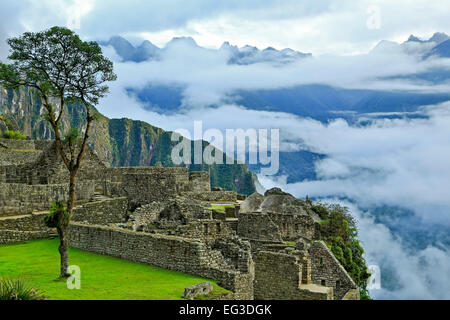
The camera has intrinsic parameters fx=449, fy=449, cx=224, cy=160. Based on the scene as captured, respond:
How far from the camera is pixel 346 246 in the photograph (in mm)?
27391

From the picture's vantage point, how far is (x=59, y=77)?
16.6 metres

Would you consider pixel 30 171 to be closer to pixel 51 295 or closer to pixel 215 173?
pixel 51 295

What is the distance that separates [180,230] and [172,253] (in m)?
3.58

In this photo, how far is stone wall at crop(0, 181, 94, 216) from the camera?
2252 cm

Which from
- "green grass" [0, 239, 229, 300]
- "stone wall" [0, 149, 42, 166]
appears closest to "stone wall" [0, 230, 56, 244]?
"green grass" [0, 239, 229, 300]

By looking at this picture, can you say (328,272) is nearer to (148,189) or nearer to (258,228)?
(258,228)

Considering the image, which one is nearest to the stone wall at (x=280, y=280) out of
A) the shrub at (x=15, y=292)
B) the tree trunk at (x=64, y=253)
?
the tree trunk at (x=64, y=253)

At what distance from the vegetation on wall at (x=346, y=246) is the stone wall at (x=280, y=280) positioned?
834 cm

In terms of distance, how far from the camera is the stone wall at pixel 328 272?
66.4ft

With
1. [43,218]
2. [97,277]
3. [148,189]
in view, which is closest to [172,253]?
[97,277]

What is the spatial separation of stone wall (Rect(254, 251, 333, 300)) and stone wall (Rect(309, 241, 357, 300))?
3493mm

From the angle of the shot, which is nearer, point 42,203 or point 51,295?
point 51,295

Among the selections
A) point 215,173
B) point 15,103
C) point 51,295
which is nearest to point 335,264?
point 51,295
